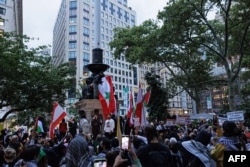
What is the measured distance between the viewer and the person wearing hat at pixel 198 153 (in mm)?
5254

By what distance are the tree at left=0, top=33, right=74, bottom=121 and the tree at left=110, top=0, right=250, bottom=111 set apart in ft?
21.5

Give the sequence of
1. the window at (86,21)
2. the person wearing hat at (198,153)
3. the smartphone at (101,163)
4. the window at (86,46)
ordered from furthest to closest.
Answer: the window at (86,21), the window at (86,46), the person wearing hat at (198,153), the smartphone at (101,163)

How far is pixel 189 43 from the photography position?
85.1 feet

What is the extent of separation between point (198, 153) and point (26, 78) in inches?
811

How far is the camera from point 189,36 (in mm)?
25000

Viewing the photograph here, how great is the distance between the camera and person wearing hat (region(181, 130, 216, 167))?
5.25 metres

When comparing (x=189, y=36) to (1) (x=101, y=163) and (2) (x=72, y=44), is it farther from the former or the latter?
(2) (x=72, y=44)

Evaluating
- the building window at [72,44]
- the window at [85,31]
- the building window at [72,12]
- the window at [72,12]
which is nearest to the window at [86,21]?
the window at [85,31]

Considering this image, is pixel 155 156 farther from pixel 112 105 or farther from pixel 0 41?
pixel 0 41

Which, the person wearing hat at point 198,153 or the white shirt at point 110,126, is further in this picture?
the white shirt at point 110,126

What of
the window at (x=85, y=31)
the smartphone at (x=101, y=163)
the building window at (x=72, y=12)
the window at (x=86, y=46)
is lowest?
the smartphone at (x=101, y=163)

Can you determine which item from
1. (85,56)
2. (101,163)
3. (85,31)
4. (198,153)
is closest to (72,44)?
(85,56)

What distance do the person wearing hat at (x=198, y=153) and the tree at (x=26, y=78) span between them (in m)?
18.9

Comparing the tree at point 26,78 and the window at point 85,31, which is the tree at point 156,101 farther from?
the window at point 85,31
